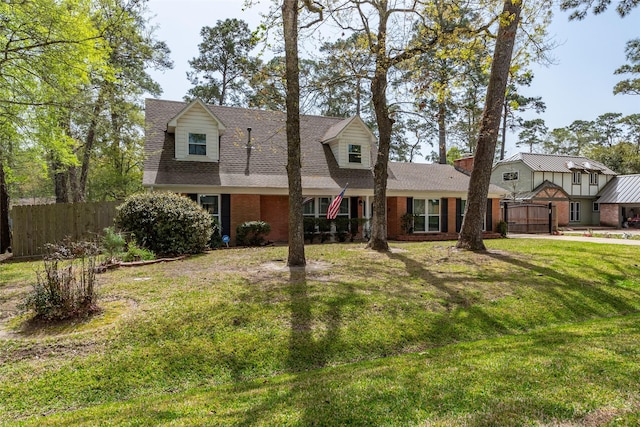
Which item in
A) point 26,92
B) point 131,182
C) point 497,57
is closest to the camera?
point 26,92

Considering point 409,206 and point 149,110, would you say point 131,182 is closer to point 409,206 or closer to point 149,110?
point 149,110

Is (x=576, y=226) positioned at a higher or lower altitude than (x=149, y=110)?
lower

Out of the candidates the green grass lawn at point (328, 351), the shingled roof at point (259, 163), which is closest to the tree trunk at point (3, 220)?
the shingled roof at point (259, 163)

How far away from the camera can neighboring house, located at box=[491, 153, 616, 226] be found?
32.1 metres

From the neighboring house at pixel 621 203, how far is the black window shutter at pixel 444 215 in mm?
22205

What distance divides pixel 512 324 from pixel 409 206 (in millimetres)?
13328

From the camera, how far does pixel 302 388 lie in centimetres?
394

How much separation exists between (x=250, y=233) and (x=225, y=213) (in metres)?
1.56

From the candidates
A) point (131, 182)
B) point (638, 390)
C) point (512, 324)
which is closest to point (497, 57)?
point (512, 324)

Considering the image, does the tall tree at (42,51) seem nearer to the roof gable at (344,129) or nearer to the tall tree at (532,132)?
the roof gable at (344,129)

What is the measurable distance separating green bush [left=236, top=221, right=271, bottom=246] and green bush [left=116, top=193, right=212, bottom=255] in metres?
3.17

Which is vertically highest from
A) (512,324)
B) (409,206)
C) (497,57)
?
(497,57)

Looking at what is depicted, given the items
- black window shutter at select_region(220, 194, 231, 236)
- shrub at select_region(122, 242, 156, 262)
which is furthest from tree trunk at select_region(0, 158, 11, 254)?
black window shutter at select_region(220, 194, 231, 236)

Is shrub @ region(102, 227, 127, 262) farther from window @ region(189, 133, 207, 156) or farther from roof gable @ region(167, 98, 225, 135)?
roof gable @ region(167, 98, 225, 135)
